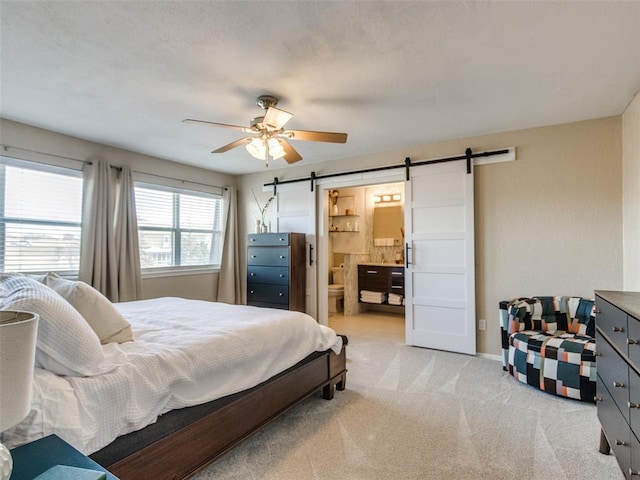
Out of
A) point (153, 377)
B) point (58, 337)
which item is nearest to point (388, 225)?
point (153, 377)

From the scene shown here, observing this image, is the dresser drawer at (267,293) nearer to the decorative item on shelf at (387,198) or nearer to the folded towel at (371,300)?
the folded towel at (371,300)

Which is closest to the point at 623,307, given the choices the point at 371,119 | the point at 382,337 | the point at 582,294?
the point at 582,294

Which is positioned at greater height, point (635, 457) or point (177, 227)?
point (177, 227)

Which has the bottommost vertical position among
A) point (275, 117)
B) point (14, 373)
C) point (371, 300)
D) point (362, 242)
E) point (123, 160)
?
point (371, 300)

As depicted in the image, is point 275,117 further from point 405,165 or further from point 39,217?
point 39,217

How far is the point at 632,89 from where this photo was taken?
2.55m

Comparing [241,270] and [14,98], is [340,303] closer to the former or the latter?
[241,270]

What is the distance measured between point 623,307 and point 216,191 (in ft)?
16.1

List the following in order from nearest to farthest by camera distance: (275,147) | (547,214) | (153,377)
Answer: (153,377) < (275,147) < (547,214)

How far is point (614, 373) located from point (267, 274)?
12.3 feet

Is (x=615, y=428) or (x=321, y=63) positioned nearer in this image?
(x=615, y=428)

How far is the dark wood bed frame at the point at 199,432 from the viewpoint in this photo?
4.37 ft

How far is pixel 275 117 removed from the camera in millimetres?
2400

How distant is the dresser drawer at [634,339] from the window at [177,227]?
181 inches
